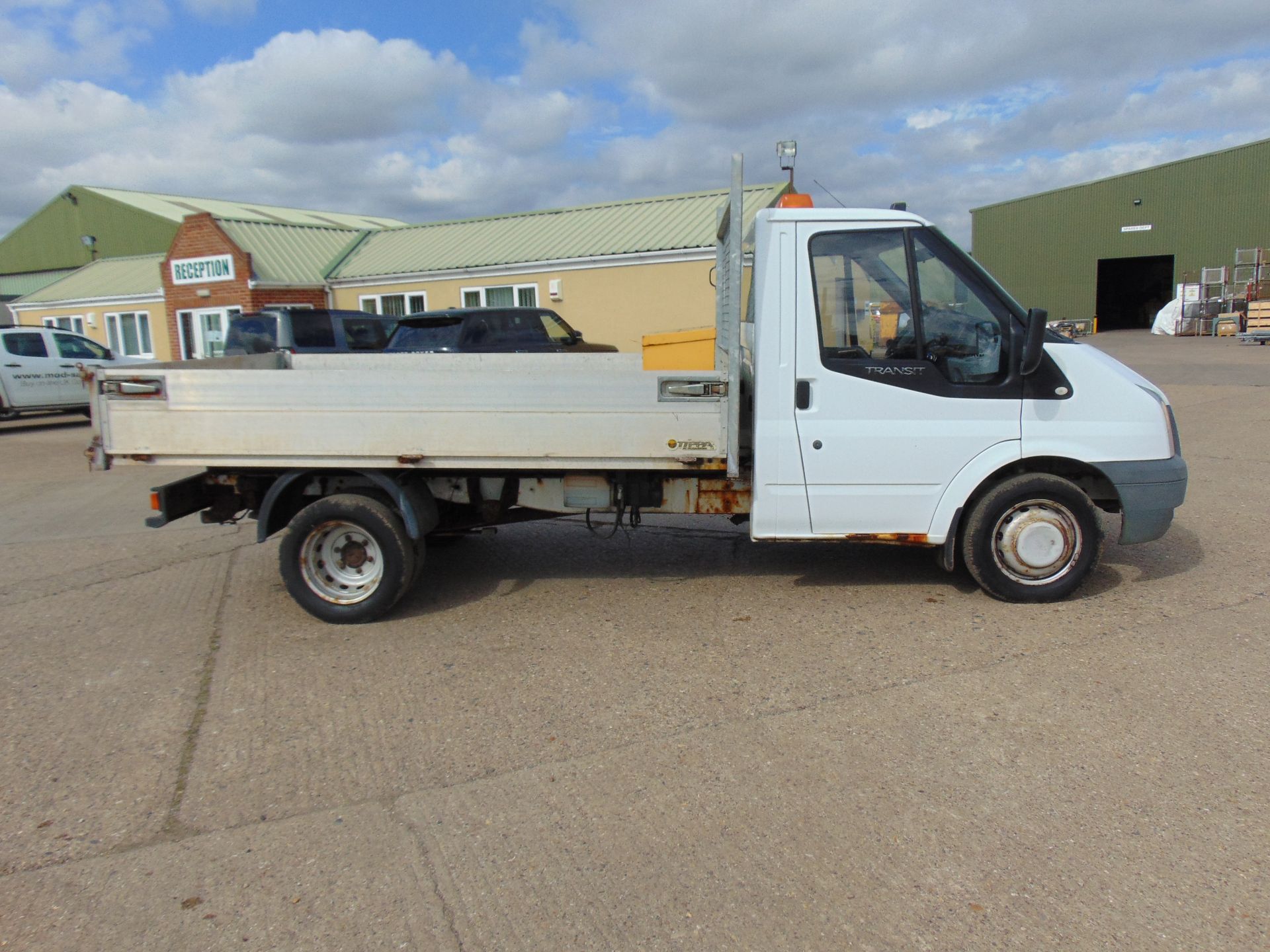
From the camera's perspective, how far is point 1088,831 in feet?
10.2

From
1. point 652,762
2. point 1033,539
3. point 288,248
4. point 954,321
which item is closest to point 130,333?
point 288,248

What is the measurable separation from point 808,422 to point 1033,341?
1268 mm

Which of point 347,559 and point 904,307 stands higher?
point 904,307

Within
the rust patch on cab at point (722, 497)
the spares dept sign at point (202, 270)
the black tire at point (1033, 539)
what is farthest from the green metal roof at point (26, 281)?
the black tire at point (1033, 539)

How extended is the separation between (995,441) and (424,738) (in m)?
3.46

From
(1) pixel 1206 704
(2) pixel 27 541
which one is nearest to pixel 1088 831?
(1) pixel 1206 704

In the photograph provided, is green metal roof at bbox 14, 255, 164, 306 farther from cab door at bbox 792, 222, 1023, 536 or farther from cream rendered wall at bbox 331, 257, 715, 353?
cab door at bbox 792, 222, 1023, 536

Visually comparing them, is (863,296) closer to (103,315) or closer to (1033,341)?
(1033,341)

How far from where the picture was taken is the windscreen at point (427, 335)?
39.6ft

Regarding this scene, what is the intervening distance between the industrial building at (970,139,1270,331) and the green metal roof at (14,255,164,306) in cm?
3084

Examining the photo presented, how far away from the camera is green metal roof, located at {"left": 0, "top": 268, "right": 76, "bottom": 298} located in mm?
45500

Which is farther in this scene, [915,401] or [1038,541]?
[1038,541]

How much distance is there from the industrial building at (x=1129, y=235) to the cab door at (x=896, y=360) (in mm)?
30968

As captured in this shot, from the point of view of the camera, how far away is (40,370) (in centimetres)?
1709
